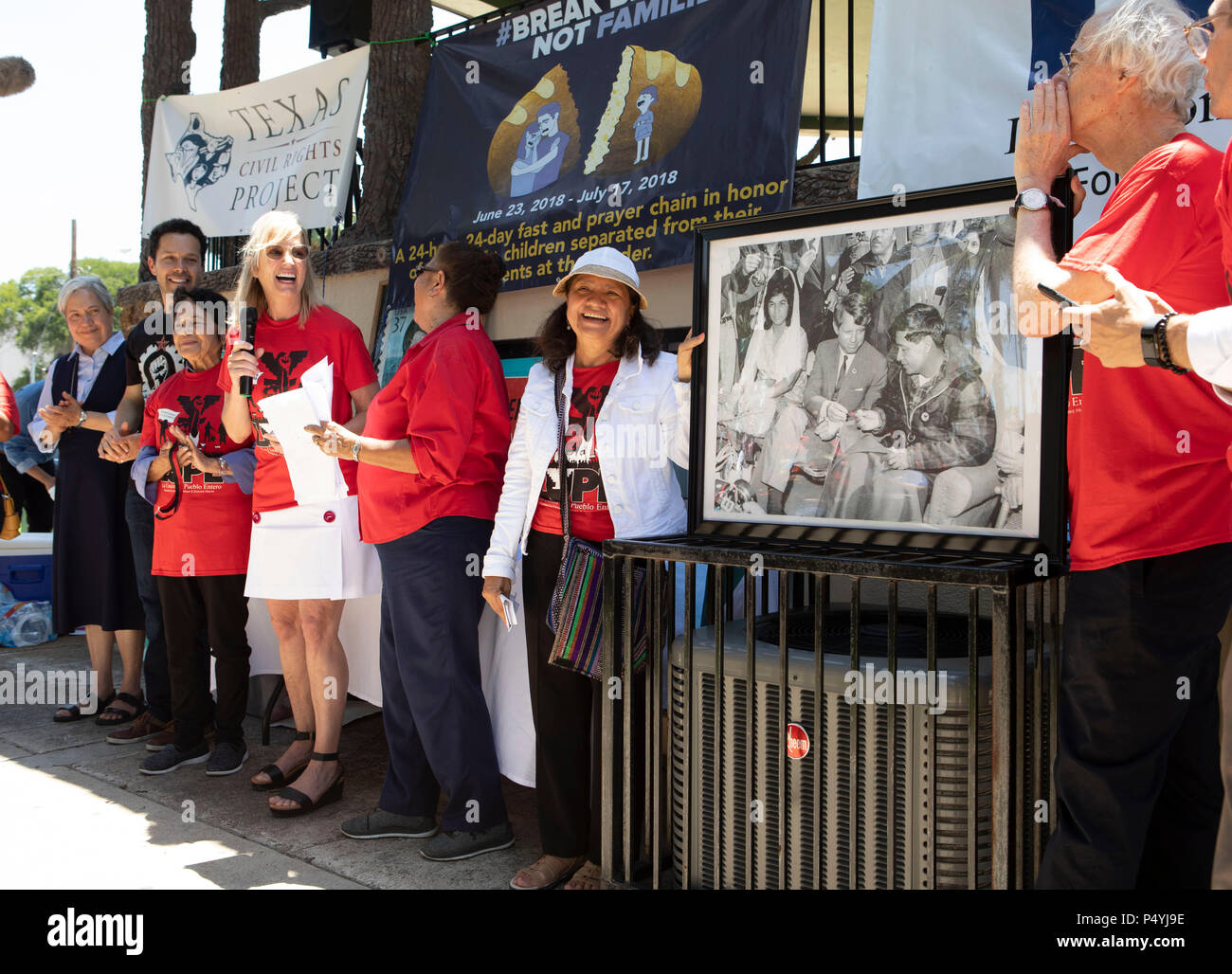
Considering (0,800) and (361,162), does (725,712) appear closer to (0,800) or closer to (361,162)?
(0,800)

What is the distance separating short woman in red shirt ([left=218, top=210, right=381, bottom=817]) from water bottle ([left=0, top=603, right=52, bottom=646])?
423cm

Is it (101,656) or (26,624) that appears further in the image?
(26,624)

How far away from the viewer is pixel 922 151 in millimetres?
3531

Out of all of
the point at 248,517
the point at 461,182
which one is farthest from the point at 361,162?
the point at 248,517

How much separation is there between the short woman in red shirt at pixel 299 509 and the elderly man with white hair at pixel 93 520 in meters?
1.55

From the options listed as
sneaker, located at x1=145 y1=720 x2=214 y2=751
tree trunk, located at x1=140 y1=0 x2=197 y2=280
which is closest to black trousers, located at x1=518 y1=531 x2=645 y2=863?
sneaker, located at x1=145 y1=720 x2=214 y2=751

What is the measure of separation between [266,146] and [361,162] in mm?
617

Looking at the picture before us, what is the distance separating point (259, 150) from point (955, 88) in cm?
475

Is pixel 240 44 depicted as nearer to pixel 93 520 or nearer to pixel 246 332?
pixel 93 520

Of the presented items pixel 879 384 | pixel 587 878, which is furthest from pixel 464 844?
pixel 879 384

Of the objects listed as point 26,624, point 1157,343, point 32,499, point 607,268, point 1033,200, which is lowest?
point 26,624

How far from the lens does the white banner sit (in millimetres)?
3283

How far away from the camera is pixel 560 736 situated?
123 inches

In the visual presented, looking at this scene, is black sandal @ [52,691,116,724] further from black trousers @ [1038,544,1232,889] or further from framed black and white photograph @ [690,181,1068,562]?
black trousers @ [1038,544,1232,889]
